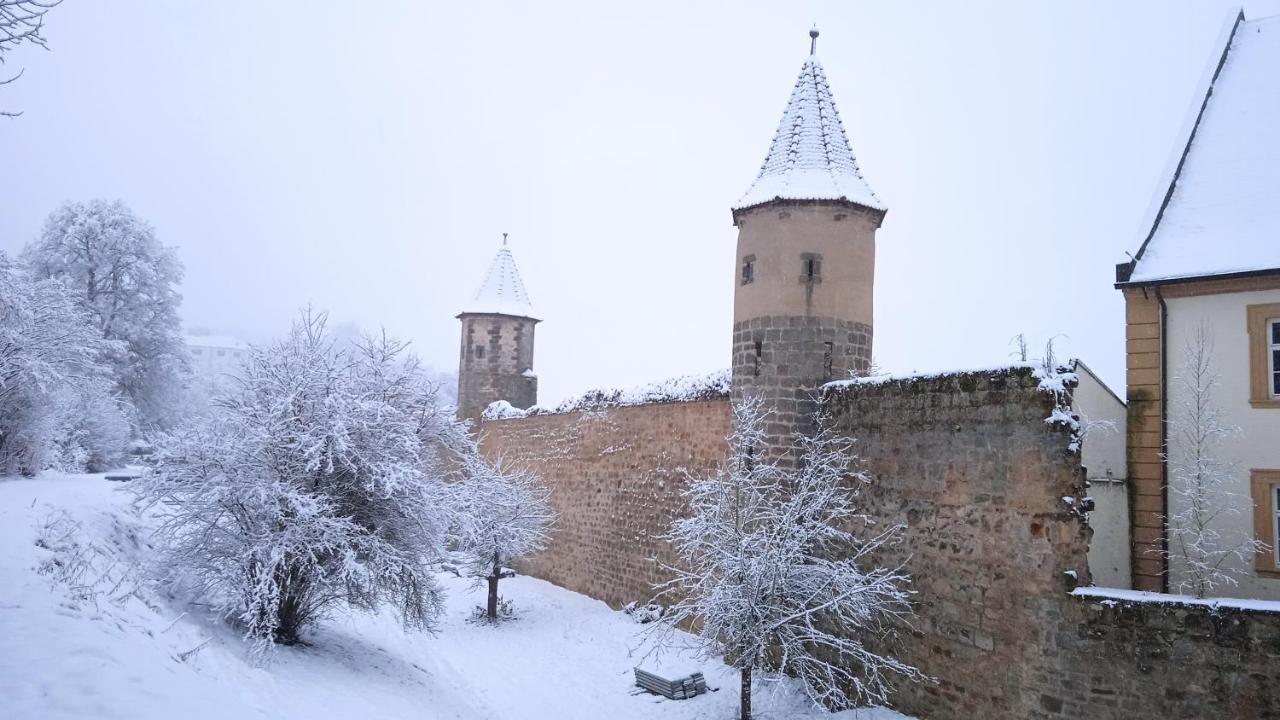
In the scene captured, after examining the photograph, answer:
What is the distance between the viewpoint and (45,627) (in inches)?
258

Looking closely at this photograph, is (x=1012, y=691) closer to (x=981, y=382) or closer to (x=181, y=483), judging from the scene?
(x=981, y=382)

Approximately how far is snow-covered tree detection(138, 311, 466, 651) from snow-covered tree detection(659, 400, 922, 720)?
3.67 meters

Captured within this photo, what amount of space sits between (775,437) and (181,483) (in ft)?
25.6

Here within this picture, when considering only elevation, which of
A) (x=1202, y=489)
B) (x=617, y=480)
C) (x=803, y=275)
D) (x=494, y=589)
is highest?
(x=803, y=275)

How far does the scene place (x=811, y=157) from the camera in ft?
43.9

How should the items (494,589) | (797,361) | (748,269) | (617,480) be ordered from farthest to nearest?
(617,480), (494,589), (748,269), (797,361)

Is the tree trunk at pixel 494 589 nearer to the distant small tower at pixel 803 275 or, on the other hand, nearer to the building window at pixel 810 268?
the distant small tower at pixel 803 275

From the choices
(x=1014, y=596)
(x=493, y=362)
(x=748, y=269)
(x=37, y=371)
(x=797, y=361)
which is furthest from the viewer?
(x=493, y=362)

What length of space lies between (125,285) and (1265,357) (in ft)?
107

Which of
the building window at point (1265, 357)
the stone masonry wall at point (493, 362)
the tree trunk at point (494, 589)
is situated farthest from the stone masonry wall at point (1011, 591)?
the stone masonry wall at point (493, 362)

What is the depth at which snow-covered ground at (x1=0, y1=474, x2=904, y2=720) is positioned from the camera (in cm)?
599

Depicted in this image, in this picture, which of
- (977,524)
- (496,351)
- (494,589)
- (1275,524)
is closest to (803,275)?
(977,524)

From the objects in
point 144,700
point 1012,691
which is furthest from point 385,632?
point 1012,691

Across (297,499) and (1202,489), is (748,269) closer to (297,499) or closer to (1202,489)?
(1202,489)
